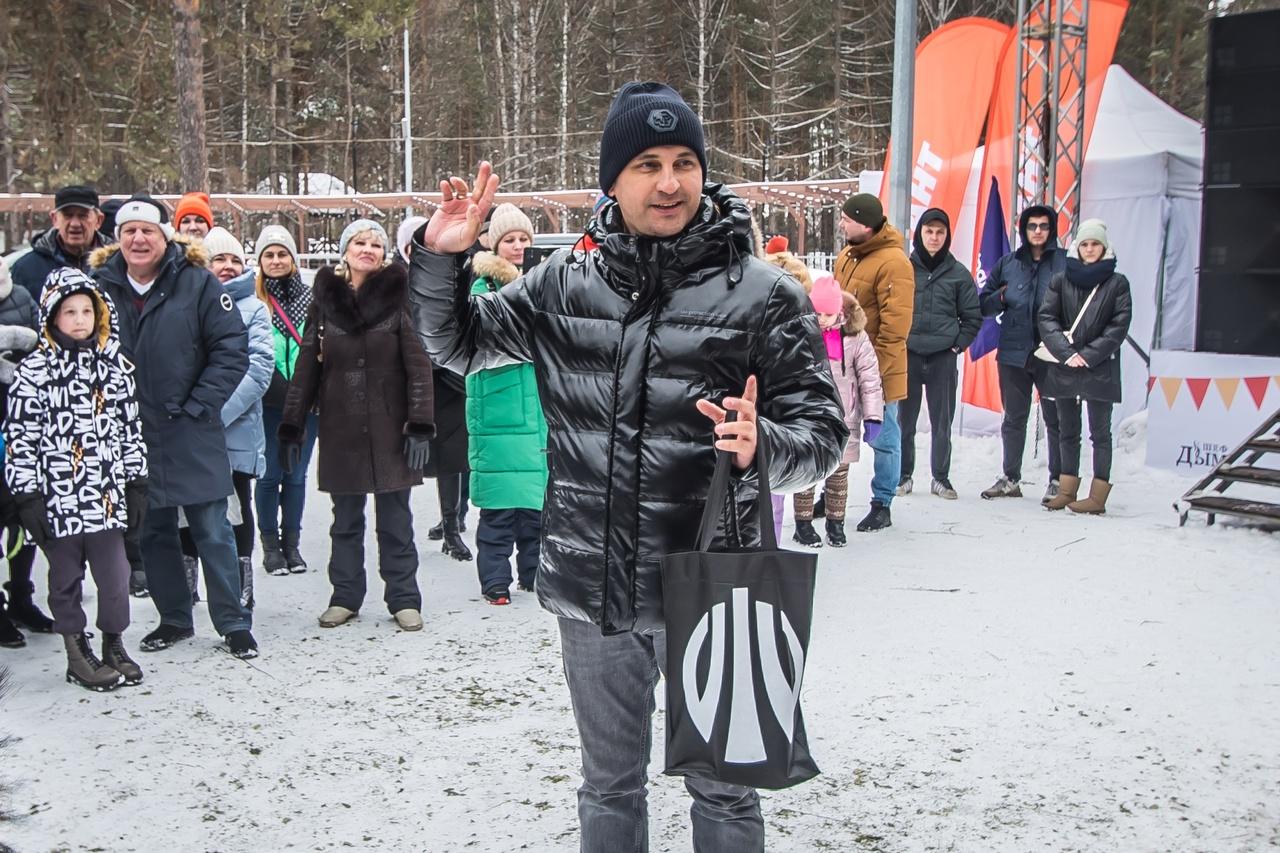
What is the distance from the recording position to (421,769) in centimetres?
369

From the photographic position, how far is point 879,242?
24.4ft

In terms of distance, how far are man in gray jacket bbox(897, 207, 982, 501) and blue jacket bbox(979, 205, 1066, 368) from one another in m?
0.33

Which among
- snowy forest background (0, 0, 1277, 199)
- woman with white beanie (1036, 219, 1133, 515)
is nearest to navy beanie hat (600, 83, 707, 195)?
woman with white beanie (1036, 219, 1133, 515)

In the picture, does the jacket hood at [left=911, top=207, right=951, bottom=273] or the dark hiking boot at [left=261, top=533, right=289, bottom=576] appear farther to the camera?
the jacket hood at [left=911, top=207, right=951, bottom=273]

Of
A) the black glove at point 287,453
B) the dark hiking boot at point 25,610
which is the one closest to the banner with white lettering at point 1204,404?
the black glove at point 287,453

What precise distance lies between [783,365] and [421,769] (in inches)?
80.8

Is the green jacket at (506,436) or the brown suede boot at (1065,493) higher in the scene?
the green jacket at (506,436)

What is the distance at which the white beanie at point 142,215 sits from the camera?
4.78m

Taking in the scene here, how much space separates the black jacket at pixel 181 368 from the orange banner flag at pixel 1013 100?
736 centimetres

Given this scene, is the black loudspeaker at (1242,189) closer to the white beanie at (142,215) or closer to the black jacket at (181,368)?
the black jacket at (181,368)

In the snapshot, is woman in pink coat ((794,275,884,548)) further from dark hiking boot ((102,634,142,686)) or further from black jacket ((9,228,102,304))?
black jacket ((9,228,102,304))

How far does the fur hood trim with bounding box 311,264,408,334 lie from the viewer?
523cm

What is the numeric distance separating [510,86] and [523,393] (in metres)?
34.1

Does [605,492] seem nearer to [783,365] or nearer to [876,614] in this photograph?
[783,365]
